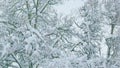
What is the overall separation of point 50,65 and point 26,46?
1.13m

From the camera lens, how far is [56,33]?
14281 millimetres

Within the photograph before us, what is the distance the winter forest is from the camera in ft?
41.7

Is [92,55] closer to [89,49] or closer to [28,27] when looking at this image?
[89,49]


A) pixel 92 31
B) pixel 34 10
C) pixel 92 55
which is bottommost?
pixel 92 55

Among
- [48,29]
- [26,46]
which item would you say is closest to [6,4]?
[48,29]

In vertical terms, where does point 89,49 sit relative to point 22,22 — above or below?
below

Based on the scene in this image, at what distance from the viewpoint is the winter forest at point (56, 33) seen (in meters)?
12.7

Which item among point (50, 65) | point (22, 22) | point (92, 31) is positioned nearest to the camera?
point (50, 65)

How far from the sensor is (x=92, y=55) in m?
14.4

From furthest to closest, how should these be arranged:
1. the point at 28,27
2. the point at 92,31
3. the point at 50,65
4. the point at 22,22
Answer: the point at 92,31, the point at 22,22, the point at 28,27, the point at 50,65

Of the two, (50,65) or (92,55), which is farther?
(92,55)

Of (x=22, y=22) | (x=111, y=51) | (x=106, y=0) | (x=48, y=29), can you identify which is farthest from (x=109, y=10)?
(x=22, y=22)

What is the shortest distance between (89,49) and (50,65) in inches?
126

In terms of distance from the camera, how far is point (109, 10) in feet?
46.9
